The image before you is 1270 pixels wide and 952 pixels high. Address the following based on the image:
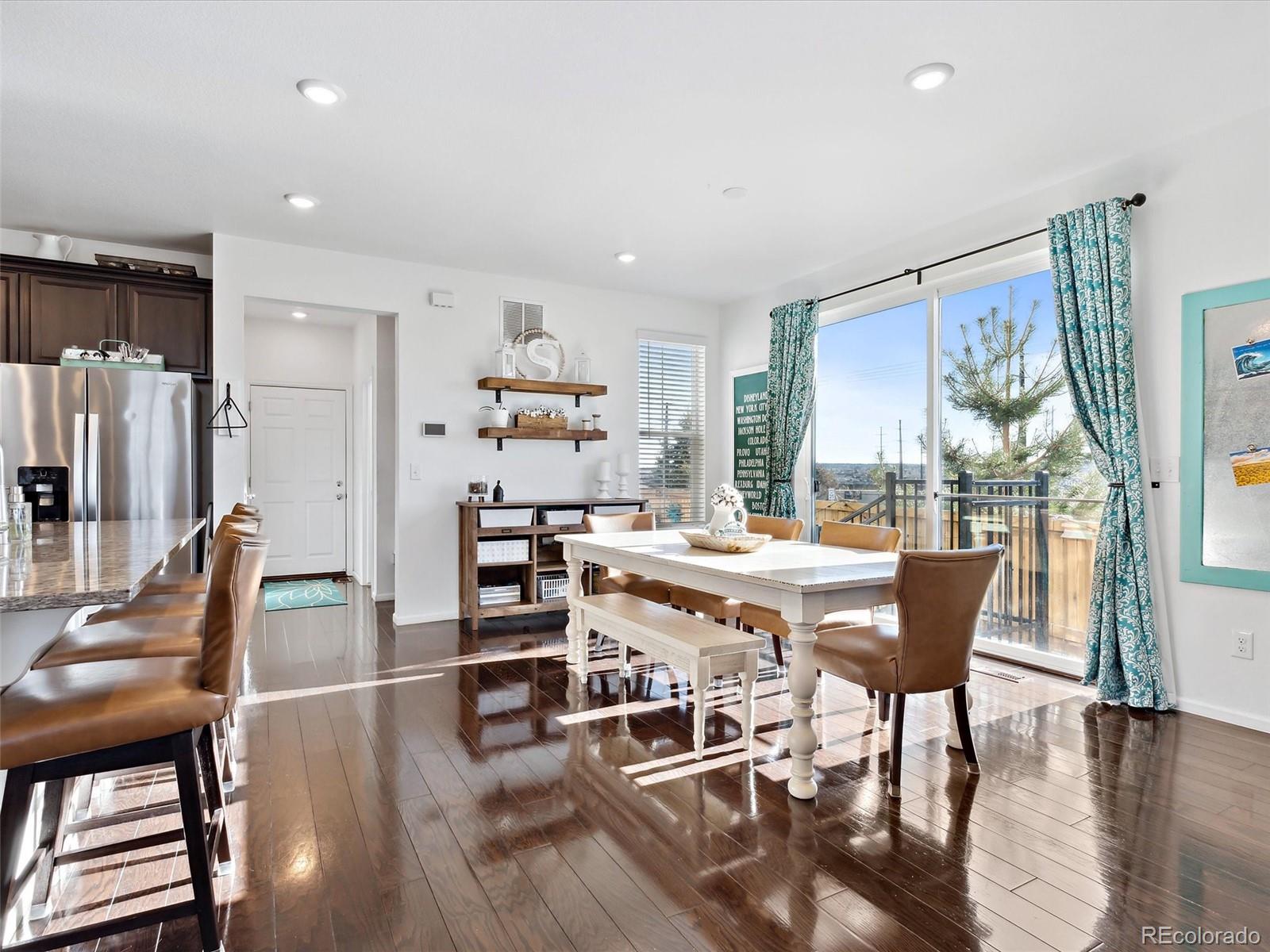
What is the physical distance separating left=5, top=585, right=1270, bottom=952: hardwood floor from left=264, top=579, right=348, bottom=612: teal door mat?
2.42m

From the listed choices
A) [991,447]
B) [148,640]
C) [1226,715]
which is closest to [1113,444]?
[991,447]

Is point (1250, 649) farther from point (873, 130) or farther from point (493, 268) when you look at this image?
point (493, 268)

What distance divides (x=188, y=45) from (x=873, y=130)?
282cm

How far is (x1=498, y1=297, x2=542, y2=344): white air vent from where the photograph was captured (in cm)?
559

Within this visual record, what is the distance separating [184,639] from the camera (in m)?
2.10

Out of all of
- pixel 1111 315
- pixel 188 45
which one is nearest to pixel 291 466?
pixel 188 45

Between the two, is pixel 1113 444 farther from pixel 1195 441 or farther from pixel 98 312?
pixel 98 312

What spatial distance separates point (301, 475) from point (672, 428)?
3911 mm

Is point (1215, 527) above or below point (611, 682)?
above

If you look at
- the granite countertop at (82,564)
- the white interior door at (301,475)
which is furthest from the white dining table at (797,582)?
the white interior door at (301,475)

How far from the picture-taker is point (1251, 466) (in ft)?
10.0

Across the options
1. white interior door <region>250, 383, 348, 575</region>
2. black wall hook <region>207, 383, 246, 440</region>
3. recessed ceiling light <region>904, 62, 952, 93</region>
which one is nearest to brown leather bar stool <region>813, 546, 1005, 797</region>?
recessed ceiling light <region>904, 62, 952, 93</region>

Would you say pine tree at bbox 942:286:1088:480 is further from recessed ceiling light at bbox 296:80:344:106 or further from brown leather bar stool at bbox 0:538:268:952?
brown leather bar stool at bbox 0:538:268:952

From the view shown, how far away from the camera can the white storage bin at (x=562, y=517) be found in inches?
215
